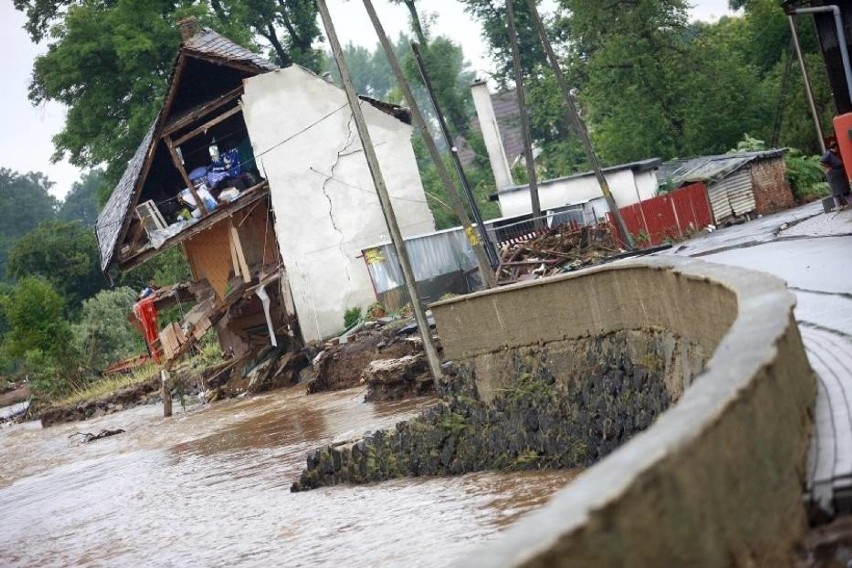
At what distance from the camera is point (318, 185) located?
123 ft

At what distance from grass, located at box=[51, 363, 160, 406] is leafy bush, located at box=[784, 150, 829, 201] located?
22369 millimetres

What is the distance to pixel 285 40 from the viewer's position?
58000 mm

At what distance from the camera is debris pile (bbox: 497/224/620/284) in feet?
103

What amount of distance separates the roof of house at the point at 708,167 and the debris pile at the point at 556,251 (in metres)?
5.52

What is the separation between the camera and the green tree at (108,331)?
5659cm

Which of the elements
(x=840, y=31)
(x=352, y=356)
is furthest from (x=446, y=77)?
(x=840, y=31)

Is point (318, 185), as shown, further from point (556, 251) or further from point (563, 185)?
point (563, 185)

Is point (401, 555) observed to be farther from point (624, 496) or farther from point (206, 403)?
point (206, 403)

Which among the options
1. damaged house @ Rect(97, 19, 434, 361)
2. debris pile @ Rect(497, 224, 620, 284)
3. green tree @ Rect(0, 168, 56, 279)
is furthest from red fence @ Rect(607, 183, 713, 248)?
green tree @ Rect(0, 168, 56, 279)

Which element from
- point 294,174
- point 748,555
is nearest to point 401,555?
point 748,555

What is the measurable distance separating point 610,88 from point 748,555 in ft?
152

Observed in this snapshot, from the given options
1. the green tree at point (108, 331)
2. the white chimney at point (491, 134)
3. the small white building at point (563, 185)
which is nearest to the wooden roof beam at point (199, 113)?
the small white building at point (563, 185)

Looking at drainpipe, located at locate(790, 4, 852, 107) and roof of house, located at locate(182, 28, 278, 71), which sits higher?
roof of house, located at locate(182, 28, 278, 71)

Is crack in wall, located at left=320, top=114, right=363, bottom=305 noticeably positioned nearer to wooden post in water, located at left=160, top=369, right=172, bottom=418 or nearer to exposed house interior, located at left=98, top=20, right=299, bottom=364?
exposed house interior, located at left=98, top=20, right=299, bottom=364
